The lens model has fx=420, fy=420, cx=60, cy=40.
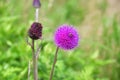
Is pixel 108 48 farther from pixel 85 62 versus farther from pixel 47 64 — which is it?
pixel 47 64

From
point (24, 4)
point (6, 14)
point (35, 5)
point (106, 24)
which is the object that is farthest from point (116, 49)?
point (35, 5)

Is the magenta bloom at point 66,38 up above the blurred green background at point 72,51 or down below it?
above

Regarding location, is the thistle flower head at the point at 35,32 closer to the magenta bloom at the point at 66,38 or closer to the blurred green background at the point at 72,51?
the magenta bloom at the point at 66,38

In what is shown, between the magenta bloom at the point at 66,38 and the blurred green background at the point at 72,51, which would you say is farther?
the blurred green background at the point at 72,51

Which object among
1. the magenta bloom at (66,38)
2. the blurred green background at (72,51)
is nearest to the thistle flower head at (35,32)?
the magenta bloom at (66,38)

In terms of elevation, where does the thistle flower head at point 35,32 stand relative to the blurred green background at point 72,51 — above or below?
above

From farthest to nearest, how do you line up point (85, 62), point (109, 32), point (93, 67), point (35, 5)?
point (109, 32)
point (85, 62)
point (93, 67)
point (35, 5)
